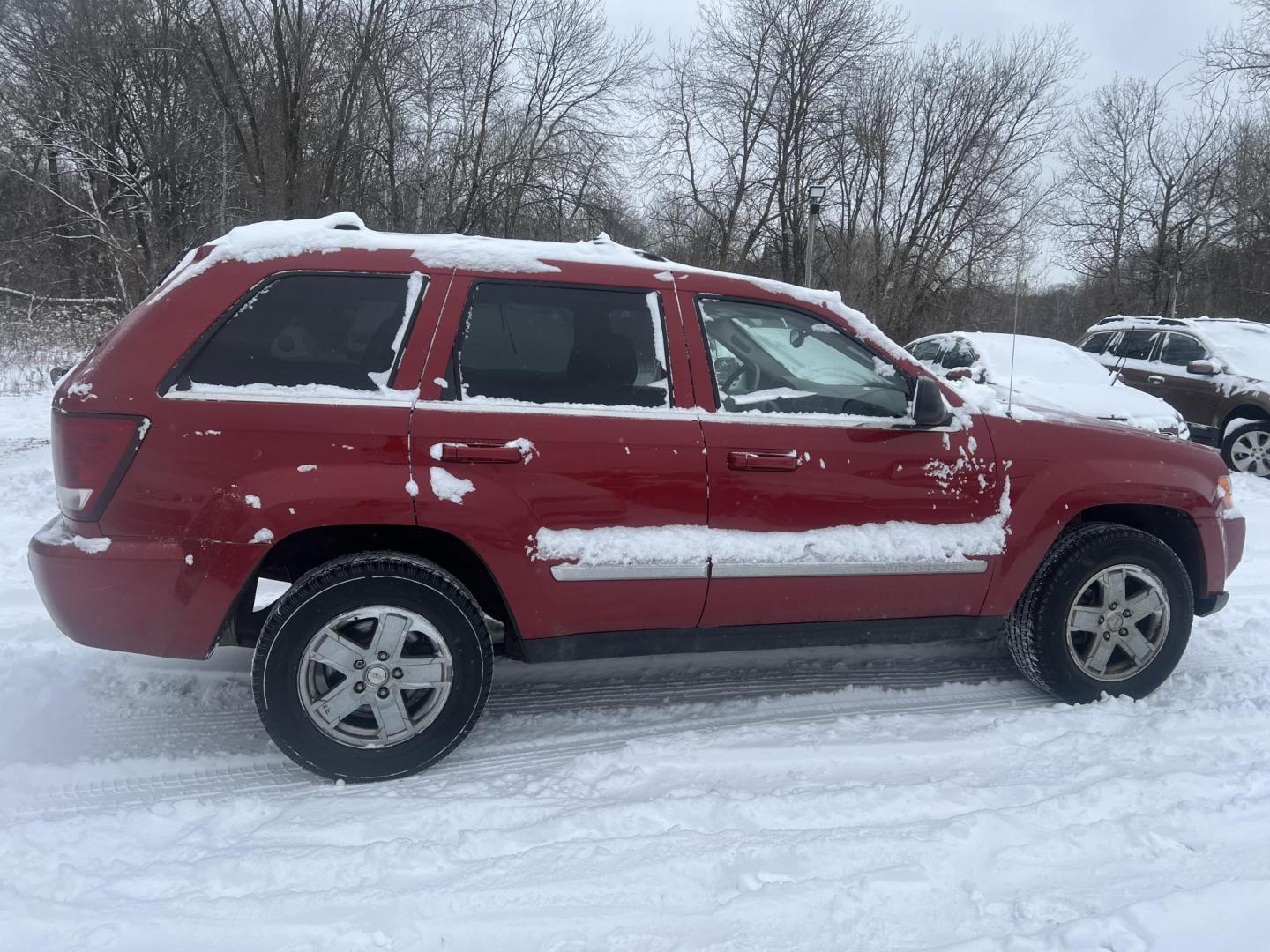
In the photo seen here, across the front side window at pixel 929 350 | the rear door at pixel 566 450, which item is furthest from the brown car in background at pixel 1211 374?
the rear door at pixel 566 450

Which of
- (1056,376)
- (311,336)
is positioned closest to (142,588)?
(311,336)

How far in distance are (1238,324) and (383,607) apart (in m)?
11.7

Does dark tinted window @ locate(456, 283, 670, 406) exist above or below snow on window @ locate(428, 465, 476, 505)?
above

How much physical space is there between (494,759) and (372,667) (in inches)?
23.4

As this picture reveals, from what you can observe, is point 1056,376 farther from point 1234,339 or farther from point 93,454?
point 93,454

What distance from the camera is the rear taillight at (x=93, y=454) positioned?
8.75 ft

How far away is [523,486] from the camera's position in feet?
9.57

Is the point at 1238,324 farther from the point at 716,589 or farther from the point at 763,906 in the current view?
the point at 763,906

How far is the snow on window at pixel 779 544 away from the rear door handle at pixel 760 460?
0.25 metres

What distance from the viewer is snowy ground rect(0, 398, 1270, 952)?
2.24 metres

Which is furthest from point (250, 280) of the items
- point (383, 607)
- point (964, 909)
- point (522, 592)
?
point (964, 909)

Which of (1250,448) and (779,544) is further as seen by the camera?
(1250,448)

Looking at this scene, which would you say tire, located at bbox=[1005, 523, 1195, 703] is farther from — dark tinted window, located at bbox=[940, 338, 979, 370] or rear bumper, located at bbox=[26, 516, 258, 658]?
dark tinted window, located at bbox=[940, 338, 979, 370]

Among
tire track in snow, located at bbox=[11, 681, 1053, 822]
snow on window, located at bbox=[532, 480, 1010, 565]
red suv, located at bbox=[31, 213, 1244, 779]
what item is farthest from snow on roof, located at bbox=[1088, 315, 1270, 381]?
snow on window, located at bbox=[532, 480, 1010, 565]
